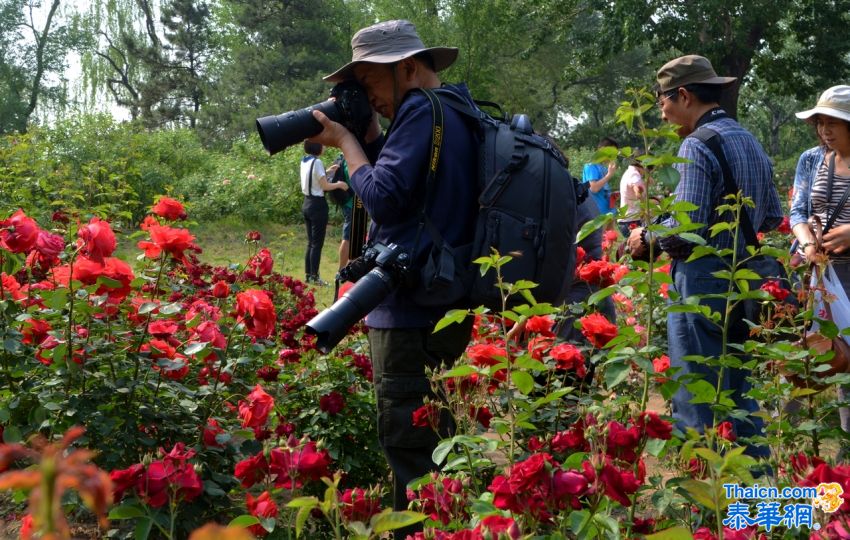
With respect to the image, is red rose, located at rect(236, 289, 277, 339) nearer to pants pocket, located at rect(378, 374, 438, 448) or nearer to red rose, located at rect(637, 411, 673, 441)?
pants pocket, located at rect(378, 374, 438, 448)

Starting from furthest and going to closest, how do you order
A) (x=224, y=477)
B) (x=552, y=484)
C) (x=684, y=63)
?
1. (x=684, y=63)
2. (x=224, y=477)
3. (x=552, y=484)

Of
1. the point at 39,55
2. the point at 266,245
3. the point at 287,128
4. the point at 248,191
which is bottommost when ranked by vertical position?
the point at 266,245

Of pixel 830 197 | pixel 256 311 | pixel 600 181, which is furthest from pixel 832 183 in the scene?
pixel 600 181

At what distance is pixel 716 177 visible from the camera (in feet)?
9.38

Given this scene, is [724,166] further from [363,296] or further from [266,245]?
[266,245]

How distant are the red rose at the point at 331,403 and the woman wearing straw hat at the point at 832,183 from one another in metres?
1.62

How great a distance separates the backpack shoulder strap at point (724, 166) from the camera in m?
2.84

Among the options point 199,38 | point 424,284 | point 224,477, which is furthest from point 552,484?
point 199,38

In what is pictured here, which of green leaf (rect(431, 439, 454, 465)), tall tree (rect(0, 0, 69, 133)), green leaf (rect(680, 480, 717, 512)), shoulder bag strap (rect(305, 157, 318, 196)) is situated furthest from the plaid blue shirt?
tall tree (rect(0, 0, 69, 133))

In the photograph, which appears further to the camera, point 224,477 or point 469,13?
point 469,13

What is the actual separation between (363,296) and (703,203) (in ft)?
3.89

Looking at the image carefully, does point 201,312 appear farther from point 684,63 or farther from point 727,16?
point 727,16

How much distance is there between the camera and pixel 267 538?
8.83 ft

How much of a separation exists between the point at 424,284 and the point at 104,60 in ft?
144
